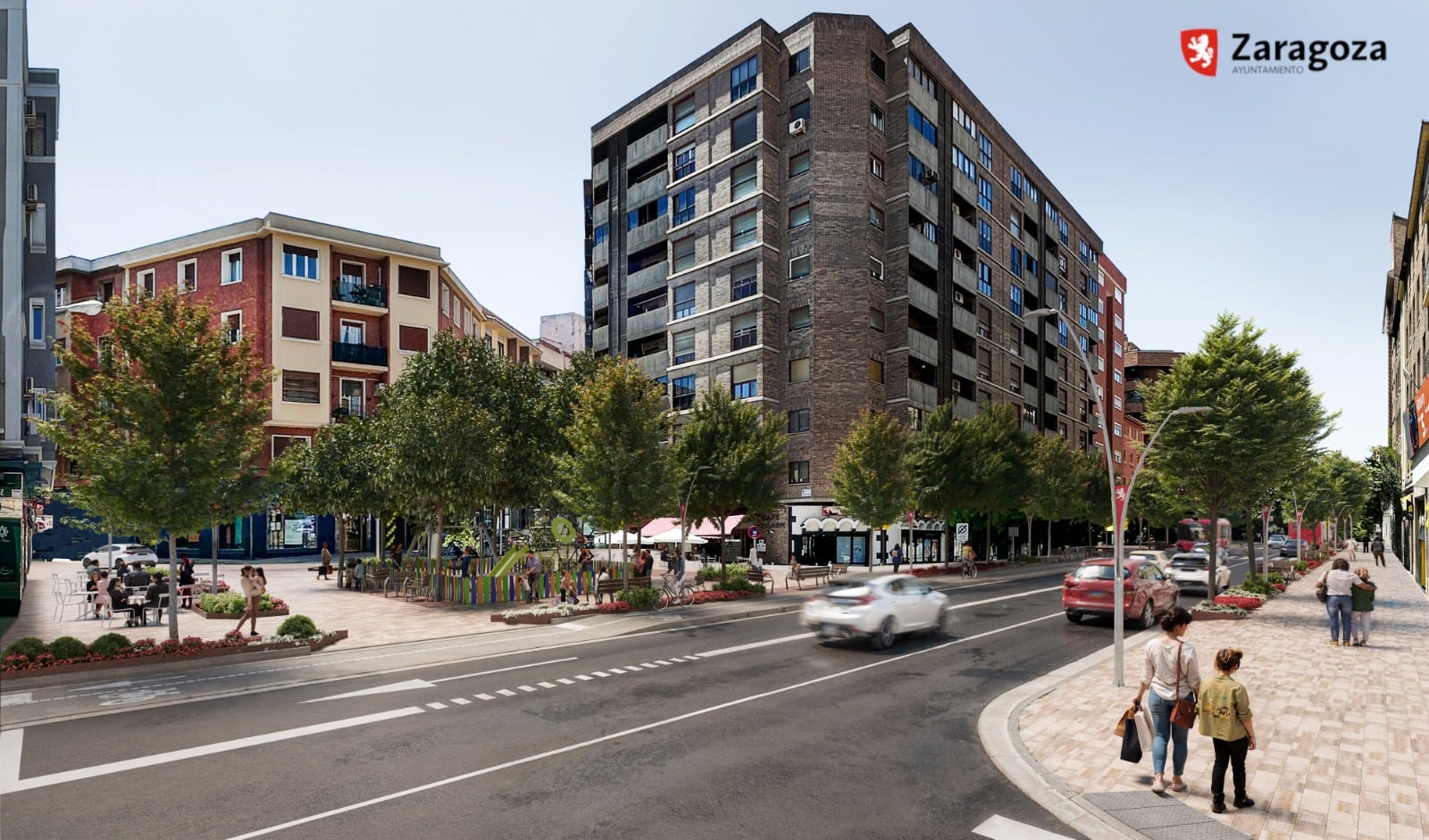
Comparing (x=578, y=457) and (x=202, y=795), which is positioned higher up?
(x=578, y=457)

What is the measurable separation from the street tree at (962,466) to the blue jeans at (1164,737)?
3287 cm

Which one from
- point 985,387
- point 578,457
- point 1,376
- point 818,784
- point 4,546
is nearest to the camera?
point 818,784

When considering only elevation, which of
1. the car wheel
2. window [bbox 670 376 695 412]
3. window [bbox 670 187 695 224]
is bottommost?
the car wheel

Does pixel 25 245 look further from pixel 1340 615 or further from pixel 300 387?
pixel 1340 615

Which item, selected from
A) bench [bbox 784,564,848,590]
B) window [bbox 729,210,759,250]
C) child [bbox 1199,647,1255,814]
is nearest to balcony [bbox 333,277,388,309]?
window [bbox 729,210,759,250]

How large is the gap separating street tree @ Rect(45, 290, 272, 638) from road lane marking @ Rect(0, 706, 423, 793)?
5821mm

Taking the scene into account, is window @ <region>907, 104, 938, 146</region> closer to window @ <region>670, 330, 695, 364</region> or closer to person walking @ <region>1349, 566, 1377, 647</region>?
window @ <region>670, 330, 695, 364</region>

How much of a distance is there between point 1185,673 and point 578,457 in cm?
1987

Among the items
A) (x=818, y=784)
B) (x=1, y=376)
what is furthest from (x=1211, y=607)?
(x=1, y=376)

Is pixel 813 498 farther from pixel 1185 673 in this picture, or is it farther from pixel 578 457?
pixel 1185 673

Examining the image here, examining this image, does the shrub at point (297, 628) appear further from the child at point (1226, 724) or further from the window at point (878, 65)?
the window at point (878, 65)

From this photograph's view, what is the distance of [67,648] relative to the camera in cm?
1471

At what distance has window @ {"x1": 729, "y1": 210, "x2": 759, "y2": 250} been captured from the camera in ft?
162

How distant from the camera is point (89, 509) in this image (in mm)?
16156
